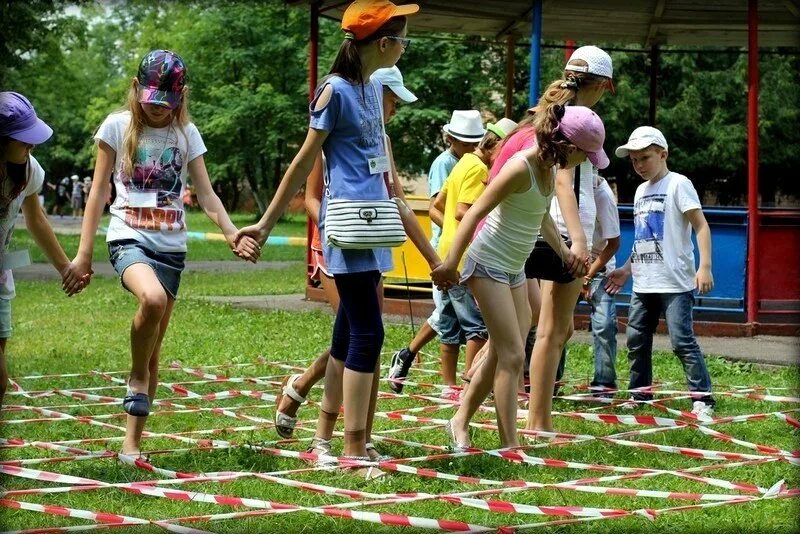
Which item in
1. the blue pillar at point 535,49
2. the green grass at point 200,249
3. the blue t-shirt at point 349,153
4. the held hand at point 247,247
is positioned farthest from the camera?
the green grass at point 200,249

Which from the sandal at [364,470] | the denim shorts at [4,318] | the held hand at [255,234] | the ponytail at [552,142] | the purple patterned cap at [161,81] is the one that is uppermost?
the purple patterned cap at [161,81]

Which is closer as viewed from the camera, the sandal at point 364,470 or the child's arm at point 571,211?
the sandal at point 364,470

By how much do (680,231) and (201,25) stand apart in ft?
131

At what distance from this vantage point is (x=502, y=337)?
6188mm

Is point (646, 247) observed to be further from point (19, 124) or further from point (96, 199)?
point (19, 124)

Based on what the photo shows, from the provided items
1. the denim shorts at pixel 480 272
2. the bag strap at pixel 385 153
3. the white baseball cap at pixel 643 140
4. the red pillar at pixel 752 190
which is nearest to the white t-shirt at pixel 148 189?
the bag strap at pixel 385 153

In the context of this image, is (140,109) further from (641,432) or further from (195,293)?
(195,293)

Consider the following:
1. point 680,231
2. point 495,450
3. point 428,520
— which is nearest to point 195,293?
point 680,231

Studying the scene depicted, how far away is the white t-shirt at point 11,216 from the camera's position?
559cm

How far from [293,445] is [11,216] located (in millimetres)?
1825

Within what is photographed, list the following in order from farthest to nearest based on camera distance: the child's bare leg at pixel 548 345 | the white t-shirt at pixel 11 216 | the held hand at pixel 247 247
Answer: the child's bare leg at pixel 548 345
the held hand at pixel 247 247
the white t-shirt at pixel 11 216

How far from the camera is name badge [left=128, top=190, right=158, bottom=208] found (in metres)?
5.88

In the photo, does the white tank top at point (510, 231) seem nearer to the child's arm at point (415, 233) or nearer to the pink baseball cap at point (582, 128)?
the pink baseball cap at point (582, 128)

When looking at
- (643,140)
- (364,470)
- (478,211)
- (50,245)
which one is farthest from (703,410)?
(50,245)
